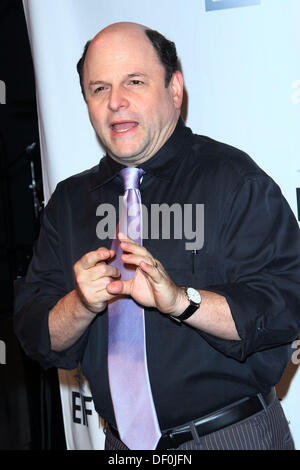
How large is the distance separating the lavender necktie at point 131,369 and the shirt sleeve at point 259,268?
20 centimetres

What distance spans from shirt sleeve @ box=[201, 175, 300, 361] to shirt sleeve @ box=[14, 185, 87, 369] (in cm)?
42

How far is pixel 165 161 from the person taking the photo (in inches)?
65.7

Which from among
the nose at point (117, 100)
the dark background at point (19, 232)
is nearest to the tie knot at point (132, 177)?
the nose at point (117, 100)

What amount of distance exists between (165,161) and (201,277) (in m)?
0.33

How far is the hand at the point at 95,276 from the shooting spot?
1370mm

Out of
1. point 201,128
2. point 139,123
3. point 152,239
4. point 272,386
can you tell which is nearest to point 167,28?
point 201,128

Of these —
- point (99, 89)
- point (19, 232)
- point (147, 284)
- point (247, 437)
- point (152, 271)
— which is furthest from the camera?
point (19, 232)

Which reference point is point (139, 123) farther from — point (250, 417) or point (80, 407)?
point (80, 407)

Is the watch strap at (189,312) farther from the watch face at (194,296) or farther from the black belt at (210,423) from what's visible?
the black belt at (210,423)

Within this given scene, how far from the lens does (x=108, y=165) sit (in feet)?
5.67

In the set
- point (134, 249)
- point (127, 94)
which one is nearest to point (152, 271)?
point (134, 249)

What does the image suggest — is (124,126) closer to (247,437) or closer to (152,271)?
(152,271)

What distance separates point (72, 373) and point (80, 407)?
13 centimetres

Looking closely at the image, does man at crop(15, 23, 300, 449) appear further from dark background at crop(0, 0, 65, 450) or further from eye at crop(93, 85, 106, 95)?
dark background at crop(0, 0, 65, 450)
